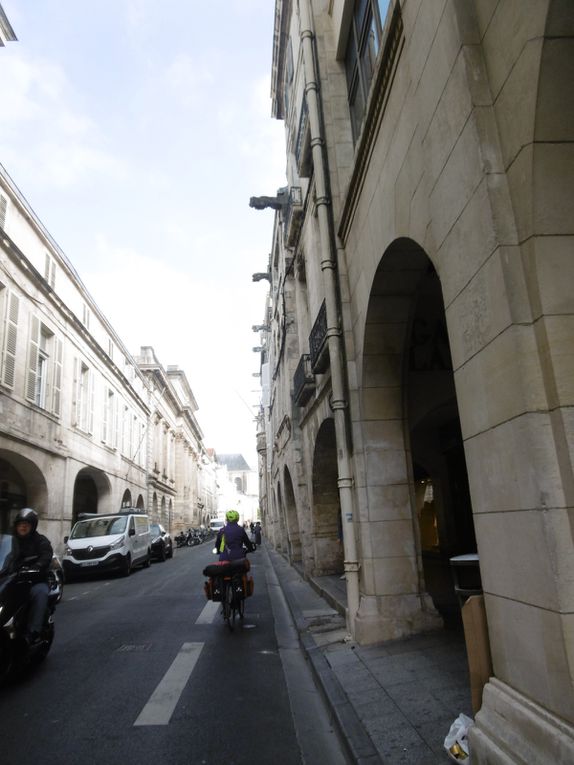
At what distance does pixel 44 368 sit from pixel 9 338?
2.87 m

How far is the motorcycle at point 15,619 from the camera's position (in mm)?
5094

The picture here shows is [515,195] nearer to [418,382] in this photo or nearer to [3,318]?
[418,382]

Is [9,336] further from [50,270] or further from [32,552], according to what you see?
[32,552]

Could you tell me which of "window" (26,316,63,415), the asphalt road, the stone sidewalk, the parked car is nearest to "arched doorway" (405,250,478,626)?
the stone sidewalk

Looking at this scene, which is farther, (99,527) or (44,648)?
(99,527)

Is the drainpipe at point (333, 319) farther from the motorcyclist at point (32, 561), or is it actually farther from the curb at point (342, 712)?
the motorcyclist at point (32, 561)

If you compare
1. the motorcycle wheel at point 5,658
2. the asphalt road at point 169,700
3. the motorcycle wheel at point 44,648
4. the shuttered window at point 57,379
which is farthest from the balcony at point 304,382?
the shuttered window at point 57,379

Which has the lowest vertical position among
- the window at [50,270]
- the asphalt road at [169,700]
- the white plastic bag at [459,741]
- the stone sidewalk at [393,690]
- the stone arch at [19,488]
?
the asphalt road at [169,700]

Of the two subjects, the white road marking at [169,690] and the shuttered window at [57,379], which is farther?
the shuttered window at [57,379]

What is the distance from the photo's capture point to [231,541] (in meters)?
8.18

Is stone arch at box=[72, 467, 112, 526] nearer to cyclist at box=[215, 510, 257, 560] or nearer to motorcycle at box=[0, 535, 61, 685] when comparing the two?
cyclist at box=[215, 510, 257, 560]

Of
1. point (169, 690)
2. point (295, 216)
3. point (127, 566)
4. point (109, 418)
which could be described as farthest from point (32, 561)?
point (109, 418)

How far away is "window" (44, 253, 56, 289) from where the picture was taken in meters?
19.9

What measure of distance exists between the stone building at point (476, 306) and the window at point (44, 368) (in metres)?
13.6
